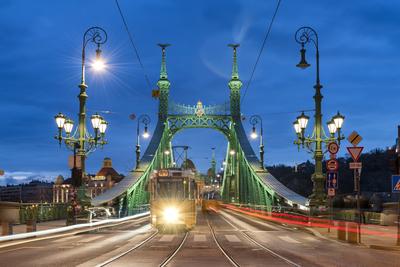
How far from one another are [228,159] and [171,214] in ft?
260

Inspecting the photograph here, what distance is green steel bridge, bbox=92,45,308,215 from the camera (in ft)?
199

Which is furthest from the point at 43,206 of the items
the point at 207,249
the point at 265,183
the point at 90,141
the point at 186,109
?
the point at 186,109

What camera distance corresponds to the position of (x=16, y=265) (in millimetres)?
13844

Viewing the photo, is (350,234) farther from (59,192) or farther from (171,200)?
(59,192)

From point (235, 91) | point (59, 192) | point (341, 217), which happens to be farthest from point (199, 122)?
point (59, 192)

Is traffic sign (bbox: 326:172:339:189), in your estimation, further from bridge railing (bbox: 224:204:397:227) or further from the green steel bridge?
the green steel bridge

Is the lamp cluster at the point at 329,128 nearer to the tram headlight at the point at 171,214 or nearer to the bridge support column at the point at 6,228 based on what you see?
the tram headlight at the point at 171,214

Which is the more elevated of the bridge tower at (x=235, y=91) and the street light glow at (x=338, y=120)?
the bridge tower at (x=235, y=91)

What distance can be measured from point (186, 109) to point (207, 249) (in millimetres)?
72989

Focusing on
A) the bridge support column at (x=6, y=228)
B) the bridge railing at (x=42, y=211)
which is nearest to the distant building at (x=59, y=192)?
the bridge railing at (x=42, y=211)

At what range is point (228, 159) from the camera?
107375 mm

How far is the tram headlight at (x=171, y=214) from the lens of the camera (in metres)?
28.4

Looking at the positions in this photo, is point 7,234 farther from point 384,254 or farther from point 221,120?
point 221,120

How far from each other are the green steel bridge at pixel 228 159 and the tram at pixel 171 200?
25095mm
